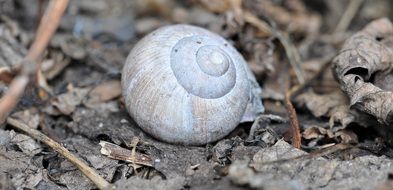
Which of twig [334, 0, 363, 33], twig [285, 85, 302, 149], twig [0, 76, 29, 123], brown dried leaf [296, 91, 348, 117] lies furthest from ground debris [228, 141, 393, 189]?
twig [334, 0, 363, 33]

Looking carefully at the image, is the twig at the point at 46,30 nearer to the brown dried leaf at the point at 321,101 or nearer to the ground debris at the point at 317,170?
the ground debris at the point at 317,170

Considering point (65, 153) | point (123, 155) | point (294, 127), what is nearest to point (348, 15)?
point (294, 127)

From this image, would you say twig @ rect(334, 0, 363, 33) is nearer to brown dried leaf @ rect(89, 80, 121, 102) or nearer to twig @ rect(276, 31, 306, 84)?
twig @ rect(276, 31, 306, 84)

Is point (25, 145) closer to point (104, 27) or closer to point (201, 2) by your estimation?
point (104, 27)

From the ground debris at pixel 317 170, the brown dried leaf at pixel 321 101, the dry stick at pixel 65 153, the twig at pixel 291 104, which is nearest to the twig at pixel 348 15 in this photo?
the twig at pixel 291 104

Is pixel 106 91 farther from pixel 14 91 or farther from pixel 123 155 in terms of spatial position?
pixel 14 91

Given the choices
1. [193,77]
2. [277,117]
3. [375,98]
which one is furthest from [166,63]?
[375,98]
